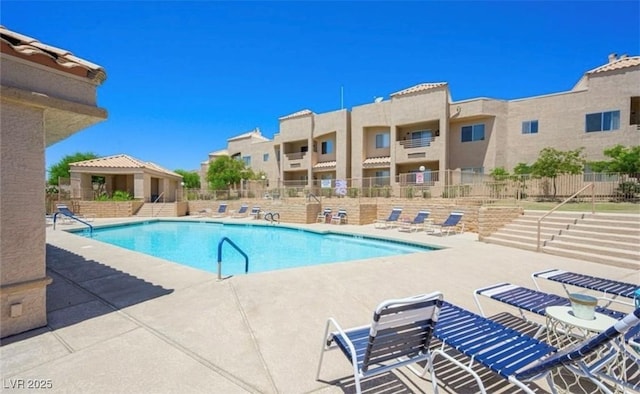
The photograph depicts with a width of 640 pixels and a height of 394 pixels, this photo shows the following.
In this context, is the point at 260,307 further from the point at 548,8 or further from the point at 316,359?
the point at 548,8

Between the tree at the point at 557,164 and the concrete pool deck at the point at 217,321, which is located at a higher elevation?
the tree at the point at 557,164

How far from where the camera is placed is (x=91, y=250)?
9711mm

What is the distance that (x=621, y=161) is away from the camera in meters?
18.8

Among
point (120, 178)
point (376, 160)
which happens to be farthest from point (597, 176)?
point (120, 178)

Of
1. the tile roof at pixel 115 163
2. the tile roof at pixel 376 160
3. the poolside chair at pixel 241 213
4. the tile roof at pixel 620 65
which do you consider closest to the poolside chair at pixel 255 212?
the poolside chair at pixel 241 213

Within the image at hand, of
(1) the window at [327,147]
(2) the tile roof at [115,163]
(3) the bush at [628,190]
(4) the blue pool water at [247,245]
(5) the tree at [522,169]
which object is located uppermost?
(1) the window at [327,147]

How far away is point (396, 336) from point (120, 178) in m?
34.6

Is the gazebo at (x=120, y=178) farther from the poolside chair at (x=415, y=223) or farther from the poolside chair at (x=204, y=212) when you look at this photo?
the poolside chair at (x=415, y=223)

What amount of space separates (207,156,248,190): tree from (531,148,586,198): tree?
2596cm

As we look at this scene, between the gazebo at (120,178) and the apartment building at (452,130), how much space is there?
43.4 feet

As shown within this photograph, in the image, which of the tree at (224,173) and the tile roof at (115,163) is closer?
the tile roof at (115,163)

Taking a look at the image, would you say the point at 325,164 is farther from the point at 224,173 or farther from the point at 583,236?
the point at 583,236

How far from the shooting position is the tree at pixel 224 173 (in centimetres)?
3175

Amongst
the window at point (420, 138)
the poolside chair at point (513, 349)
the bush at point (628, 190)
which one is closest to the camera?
the poolside chair at point (513, 349)
